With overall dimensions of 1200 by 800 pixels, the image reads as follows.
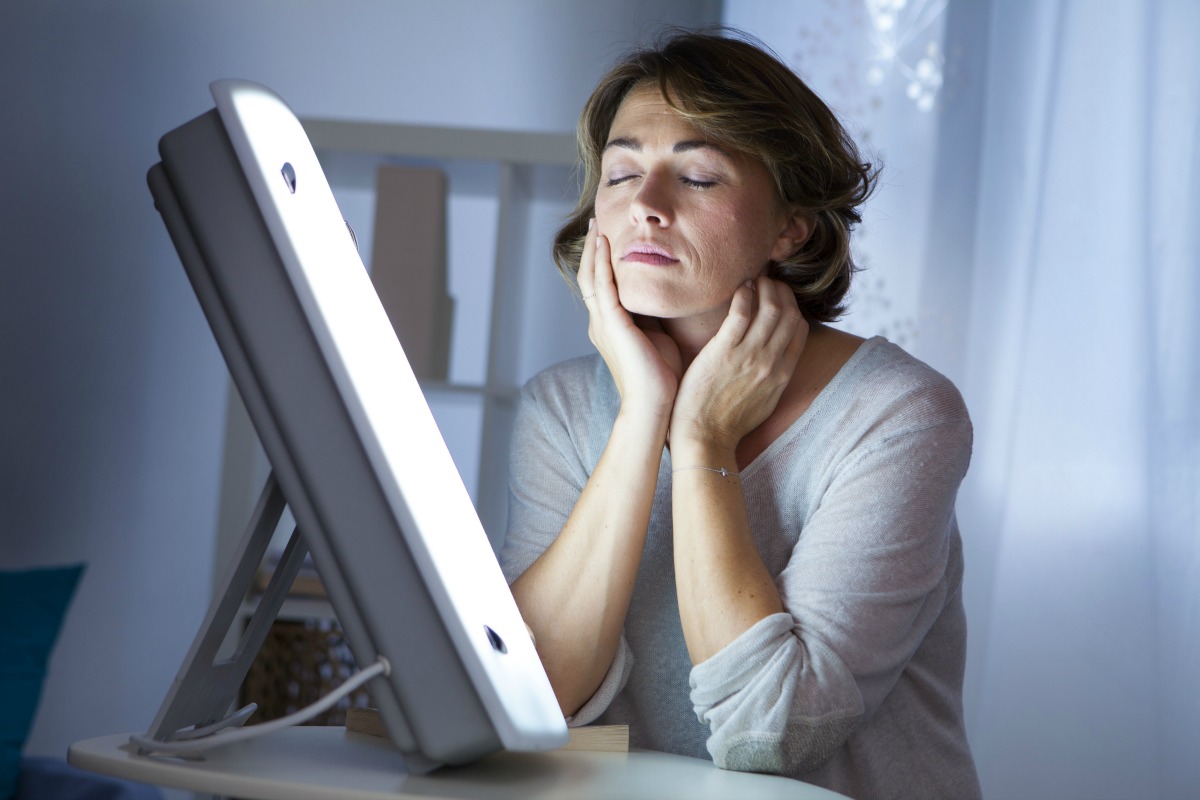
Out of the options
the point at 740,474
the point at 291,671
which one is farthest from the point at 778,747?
the point at 291,671

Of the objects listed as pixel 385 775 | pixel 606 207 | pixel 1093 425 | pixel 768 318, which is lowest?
pixel 1093 425

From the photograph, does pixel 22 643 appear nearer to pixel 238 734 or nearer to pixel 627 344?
pixel 627 344

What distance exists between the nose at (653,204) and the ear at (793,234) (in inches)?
7.6

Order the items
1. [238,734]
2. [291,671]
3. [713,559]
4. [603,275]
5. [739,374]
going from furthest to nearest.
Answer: [291,671] → [603,275] → [739,374] → [713,559] → [238,734]

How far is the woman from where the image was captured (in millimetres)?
917

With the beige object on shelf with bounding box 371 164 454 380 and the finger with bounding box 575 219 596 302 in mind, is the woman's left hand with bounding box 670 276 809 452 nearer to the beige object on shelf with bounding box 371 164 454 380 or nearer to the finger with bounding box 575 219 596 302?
the finger with bounding box 575 219 596 302

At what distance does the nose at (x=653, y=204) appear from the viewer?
113 centimetres

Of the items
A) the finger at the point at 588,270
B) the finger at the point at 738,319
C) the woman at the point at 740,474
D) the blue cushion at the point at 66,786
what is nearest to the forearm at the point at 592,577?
the woman at the point at 740,474

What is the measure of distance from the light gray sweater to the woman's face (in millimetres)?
166

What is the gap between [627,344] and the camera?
1.15m

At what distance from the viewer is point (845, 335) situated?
1.24 metres

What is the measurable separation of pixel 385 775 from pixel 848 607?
44 cm

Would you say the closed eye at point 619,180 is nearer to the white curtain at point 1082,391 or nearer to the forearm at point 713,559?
the forearm at point 713,559

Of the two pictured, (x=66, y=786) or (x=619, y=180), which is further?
(x=66, y=786)
